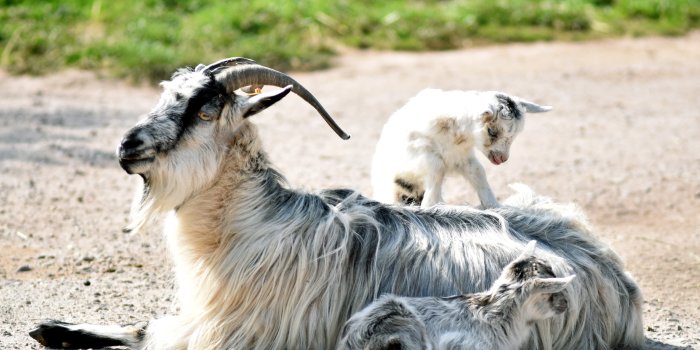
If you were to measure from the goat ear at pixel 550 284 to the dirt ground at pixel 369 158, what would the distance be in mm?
1240

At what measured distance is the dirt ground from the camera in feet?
24.6

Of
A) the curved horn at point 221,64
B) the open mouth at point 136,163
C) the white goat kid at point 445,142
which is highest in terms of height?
the curved horn at point 221,64

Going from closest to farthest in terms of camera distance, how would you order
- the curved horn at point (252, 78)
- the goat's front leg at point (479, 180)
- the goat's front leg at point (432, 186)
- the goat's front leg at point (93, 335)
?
the curved horn at point (252, 78) → the goat's front leg at point (93, 335) → the goat's front leg at point (432, 186) → the goat's front leg at point (479, 180)

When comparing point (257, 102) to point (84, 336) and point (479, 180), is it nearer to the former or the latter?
point (84, 336)

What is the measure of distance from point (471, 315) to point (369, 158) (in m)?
5.48

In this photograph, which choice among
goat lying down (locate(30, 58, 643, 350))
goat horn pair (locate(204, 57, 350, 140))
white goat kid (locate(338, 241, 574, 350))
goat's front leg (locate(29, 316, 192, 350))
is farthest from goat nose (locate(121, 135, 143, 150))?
white goat kid (locate(338, 241, 574, 350))

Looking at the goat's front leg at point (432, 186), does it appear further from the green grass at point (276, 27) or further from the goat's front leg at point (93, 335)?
the green grass at point (276, 27)

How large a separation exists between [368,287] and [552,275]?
0.95 meters

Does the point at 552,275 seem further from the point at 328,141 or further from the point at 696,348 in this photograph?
the point at 328,141

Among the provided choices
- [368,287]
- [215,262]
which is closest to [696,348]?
[368,287]

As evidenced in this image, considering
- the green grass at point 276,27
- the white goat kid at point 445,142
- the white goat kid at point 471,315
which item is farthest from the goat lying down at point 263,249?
the green grass at point 276,27

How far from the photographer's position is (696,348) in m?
6.54

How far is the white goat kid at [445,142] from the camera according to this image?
7145mm

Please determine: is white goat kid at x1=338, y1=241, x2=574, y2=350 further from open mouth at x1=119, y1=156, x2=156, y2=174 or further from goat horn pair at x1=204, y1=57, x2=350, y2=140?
open mouth at x1=119, y1=156, x2=156, y2=174
